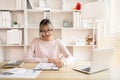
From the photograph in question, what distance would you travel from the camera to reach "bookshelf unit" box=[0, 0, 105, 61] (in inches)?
135

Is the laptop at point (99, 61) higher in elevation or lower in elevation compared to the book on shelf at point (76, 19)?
lower

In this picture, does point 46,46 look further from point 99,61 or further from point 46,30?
point 99,61

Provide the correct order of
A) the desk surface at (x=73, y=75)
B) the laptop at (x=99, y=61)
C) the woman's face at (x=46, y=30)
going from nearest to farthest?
the desk surface at (x=73, y=75) → the laptop at (x=99, y=61) → the woman's face at (x=46, y=30)

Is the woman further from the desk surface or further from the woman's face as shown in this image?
the desk surface

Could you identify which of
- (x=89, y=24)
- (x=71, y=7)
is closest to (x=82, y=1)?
(x=71, y=7)

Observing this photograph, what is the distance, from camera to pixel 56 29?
3.59m

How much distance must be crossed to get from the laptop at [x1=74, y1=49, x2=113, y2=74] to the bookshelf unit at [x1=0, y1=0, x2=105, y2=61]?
173 cm

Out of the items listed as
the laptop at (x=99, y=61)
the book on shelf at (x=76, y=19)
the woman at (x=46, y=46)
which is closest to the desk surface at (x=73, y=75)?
the laptop at (x=99, y=61)

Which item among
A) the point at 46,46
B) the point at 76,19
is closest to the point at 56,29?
the point at 76,19

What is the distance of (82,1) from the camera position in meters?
3.59

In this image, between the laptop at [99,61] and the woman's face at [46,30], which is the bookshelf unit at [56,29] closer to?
the woman's face at [46,30]

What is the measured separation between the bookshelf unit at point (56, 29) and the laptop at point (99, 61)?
173cm

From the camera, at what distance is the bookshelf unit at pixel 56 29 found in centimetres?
342

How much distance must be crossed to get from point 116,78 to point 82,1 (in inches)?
95.1
